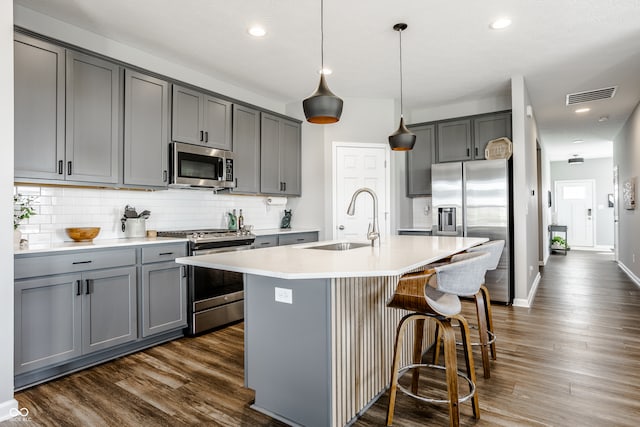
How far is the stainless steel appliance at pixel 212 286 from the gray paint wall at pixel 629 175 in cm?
559

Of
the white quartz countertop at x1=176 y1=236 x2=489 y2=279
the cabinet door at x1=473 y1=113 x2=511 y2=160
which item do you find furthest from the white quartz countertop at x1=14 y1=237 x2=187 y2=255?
the cabinet door at x1=473 y1=113 x2=511 y2=160

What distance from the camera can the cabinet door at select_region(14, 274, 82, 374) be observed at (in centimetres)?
231

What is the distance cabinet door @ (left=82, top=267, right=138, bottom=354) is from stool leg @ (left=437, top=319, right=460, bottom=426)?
7.68 ft

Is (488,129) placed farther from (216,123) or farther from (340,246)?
(216,123)

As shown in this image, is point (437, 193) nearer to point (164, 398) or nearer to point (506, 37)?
point (506, 37)

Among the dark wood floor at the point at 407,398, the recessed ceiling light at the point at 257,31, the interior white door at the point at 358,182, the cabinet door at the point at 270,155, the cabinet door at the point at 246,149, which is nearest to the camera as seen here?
the dark wood floor at the point at 407,398

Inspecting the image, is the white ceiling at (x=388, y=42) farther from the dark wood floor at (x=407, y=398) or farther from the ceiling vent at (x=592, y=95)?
the dark wood floor at (x=407, y=398)

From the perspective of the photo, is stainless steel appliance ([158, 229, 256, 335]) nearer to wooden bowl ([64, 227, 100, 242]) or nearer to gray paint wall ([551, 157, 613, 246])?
wooden bowl ([64, 227, 100, 242])

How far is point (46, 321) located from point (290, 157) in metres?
3.32

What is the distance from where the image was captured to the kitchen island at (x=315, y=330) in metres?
1.78

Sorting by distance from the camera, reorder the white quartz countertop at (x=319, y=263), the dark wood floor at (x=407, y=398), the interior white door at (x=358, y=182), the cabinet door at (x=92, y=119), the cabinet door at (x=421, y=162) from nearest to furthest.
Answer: the white quartz countertop at (x=319, y=263)
the dark wood floor at (x=407, y=398)
the cabinet door at (x=92, y=119)
the interior white door at (x=358, y=182)
the cabinet door at (x=421, y=162)

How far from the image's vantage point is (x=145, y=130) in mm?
3324

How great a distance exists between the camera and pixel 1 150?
2064mm

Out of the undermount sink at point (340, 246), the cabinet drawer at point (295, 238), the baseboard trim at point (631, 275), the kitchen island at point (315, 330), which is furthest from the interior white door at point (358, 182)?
the baseboard trim at point (631, 275)
